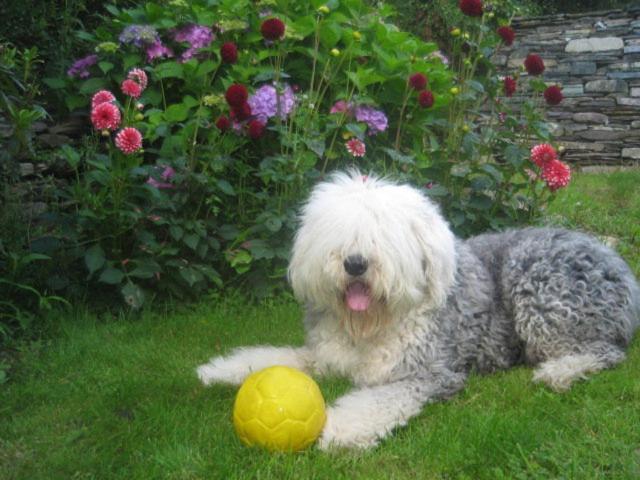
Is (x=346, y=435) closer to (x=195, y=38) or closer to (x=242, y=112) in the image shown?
(x=242, y=112)

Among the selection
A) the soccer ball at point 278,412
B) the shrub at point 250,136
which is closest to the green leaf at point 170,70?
the shrub at point 250,136

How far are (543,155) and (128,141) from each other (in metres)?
3.01

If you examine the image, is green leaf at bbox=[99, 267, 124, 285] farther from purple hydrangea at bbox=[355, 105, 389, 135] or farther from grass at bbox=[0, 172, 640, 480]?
purple hydrangea at bbox=[355, 105, 389, 135]

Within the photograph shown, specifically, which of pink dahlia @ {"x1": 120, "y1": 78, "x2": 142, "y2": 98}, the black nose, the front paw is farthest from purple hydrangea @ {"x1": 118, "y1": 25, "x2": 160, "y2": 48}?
the front paw

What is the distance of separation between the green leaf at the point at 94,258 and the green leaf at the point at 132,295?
229 mm

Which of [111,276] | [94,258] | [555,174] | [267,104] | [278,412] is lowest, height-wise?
[111,276]

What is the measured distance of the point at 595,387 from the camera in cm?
380

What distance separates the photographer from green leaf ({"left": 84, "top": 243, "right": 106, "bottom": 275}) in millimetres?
4922

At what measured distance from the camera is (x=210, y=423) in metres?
3.60

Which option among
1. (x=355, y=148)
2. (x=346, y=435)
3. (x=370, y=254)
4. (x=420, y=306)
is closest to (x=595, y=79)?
(x=355, y=148)

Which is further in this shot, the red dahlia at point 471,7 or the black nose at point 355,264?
the red dahlia at point 471,7

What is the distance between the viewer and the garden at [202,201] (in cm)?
349

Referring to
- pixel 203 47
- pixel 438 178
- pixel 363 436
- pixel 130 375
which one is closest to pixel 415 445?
pixel 363 436

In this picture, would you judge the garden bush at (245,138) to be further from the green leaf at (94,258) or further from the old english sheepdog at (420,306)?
the old english sheepdog at (420,306)
